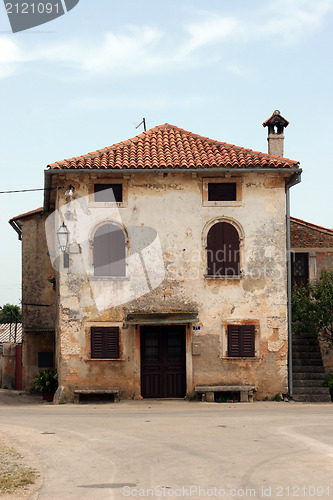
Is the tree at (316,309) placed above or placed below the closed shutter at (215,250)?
below

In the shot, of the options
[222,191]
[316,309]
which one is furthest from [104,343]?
[316,309]

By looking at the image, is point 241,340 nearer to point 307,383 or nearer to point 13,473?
point 307,383

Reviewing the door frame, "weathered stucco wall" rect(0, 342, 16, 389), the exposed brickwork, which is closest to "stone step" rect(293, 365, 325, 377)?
the door frame

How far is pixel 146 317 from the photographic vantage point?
715 inches

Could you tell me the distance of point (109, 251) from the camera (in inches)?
734

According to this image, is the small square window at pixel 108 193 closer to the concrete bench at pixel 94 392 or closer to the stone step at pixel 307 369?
the concrete bench at pixel 94 392

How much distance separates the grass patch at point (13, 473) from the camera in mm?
8273

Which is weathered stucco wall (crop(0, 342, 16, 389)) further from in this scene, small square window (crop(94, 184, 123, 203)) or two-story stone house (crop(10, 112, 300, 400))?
small square window (crop(94, 184, 123, 203))

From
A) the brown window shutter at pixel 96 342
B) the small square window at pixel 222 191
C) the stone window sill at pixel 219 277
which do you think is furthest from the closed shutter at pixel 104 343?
the small square window at pixel 222 191

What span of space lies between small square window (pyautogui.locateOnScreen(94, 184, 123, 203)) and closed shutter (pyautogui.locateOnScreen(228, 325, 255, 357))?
4.60 metres

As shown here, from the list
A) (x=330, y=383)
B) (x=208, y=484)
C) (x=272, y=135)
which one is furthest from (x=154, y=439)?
(x=272, y=135)

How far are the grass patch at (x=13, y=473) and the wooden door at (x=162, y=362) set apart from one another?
8.34 metres

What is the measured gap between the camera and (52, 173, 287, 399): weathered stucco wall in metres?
18.4

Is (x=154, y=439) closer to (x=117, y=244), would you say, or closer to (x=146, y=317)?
(x=146, y=317)
